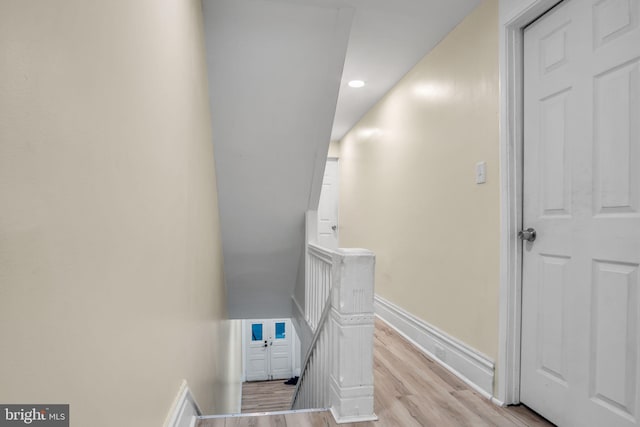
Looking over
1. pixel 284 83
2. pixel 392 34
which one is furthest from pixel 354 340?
pixel 392 34

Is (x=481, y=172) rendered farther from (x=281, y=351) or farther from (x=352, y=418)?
(x=281, y=351)

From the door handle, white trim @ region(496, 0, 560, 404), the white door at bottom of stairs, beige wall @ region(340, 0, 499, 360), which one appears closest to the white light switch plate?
beige wall @ region(340, 0, 499, 360)

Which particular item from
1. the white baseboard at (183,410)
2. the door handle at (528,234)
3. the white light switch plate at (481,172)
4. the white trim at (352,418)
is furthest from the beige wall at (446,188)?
the white baseboard at (183,410)

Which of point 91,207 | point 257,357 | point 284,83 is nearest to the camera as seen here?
point 91,207

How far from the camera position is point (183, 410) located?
1347 mm

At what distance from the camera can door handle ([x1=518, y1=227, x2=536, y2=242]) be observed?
1777 millimetres

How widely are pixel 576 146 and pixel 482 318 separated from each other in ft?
3.34

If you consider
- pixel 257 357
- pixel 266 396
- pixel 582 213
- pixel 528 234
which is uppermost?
pixel 582 213

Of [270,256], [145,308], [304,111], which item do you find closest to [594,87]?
[304,111]

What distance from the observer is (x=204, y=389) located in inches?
77.5

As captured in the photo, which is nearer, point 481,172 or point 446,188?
point 481,172

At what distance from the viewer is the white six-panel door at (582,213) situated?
1.34 metres

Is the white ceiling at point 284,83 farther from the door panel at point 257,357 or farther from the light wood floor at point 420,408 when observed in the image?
the door panel at point 257,357

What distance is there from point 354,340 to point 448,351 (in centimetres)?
98
